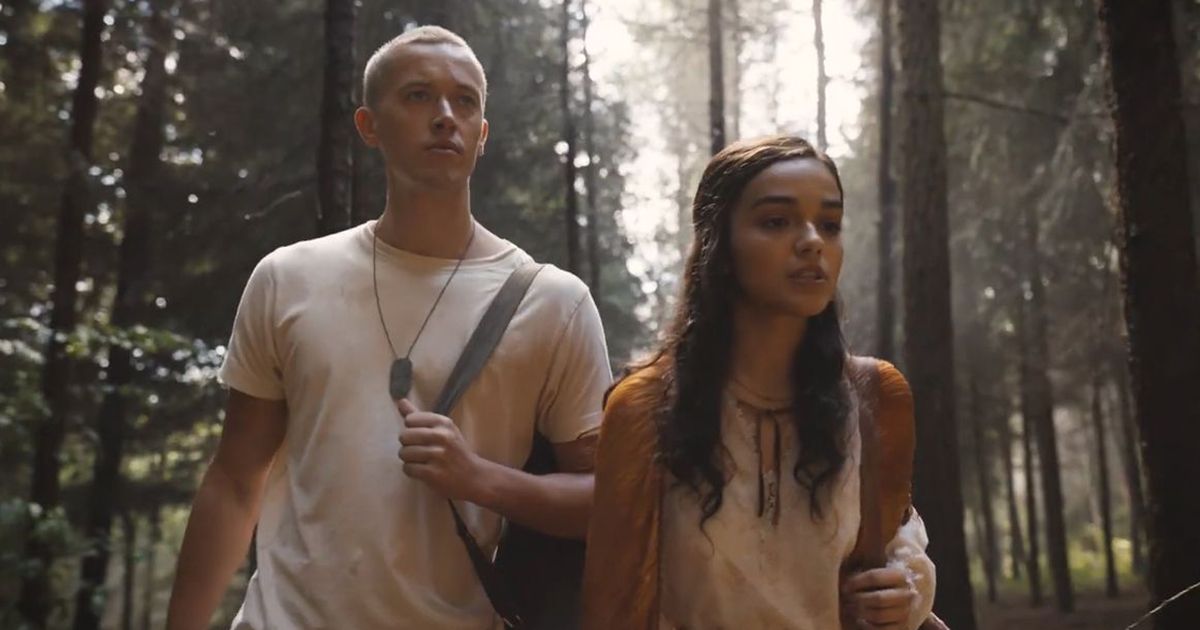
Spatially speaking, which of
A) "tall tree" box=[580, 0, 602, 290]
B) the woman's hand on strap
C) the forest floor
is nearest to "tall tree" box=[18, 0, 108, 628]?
"tall tree" box=[580, 0, 602, 290]

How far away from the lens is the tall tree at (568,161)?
16.7 meters

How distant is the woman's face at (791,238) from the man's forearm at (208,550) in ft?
4.51

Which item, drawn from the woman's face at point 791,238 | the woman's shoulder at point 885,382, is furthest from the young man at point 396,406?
the woman's shoulder at point 885,382

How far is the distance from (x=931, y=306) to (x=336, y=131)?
7640 mm

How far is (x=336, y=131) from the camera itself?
6398mm

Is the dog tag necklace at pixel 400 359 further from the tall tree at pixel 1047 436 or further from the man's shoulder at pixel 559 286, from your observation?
the tall tree at pixel 1047 436

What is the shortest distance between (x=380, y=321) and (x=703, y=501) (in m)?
0.88

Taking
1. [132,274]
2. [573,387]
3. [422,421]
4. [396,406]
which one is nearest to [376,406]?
[396,406]

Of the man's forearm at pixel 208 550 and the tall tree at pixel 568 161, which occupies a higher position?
the tall tree at pixel 568 161

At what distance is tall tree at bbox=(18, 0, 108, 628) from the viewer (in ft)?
37.6

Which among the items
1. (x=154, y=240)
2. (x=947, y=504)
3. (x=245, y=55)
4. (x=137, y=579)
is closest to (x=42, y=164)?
(x=154, y=240)

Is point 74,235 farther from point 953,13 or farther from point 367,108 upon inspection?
point 953,13

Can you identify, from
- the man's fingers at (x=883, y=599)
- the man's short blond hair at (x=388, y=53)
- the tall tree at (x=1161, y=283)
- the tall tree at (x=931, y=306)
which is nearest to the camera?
the man's fingers at (x=883, y=599)

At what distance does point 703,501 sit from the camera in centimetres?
225
